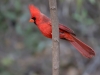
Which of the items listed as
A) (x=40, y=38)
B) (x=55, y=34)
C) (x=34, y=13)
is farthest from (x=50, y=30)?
(x=40, y=38)

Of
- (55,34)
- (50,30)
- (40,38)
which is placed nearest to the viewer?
(55,34)

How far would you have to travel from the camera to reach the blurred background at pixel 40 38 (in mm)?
4098

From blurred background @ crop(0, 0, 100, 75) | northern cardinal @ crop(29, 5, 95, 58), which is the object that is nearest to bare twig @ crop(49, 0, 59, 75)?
northern cardinal @ crop(29, 5, 95, 58)

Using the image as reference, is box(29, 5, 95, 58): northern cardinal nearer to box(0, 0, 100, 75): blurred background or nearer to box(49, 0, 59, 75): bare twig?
box(49, 0, 59, 75): bare twig

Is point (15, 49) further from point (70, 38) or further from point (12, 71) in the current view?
point (70, 38)

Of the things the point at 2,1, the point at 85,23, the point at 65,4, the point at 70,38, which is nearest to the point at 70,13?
the point at 65,4

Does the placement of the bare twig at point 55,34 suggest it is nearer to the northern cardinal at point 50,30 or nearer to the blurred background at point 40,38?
the northern cardinal at point 50,30

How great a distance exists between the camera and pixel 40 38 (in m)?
4.17

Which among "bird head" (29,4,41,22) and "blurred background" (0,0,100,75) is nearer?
"bird head" (29,4,41,22)

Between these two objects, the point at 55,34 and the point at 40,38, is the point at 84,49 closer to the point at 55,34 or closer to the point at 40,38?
the point at 55,34

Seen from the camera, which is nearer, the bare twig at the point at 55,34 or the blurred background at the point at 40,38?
the bare twig at the point at 55,34

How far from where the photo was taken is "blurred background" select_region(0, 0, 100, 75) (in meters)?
4.10

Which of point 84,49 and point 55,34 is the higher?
point 55,34

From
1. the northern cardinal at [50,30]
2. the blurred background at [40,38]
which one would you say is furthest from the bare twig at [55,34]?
the blurred background at [40,38]
